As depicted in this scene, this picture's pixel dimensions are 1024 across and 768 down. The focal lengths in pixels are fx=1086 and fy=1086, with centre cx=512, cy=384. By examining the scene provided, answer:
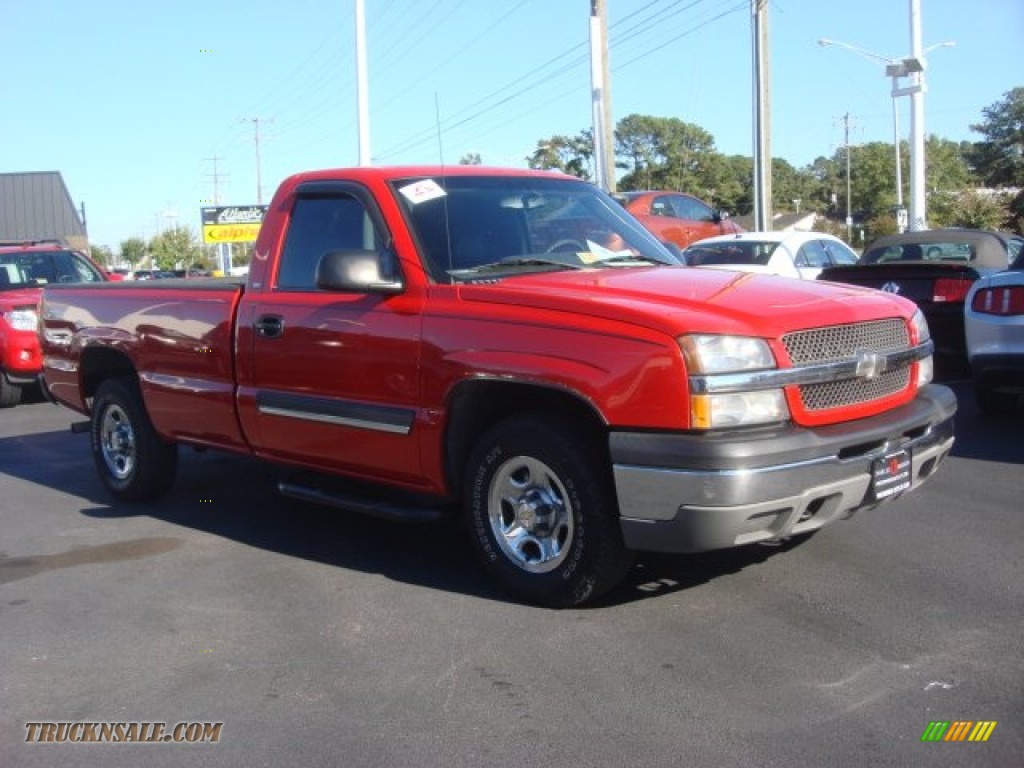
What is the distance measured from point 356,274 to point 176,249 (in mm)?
77205

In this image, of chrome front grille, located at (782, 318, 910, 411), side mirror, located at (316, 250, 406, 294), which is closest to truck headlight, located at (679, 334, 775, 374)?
chrome front grille, located at (782, 318, 910, 411)

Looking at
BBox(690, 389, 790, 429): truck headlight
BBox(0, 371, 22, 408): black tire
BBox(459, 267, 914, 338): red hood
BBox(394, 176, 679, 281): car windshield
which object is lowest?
BBox(0, 371, 22, 408): black tire

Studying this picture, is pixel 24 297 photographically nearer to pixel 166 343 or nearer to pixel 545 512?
pixel 166 343

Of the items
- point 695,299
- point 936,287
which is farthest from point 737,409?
point 936,287

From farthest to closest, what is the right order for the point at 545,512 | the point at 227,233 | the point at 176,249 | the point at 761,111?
the point at 176,249
the point at 227,233
the point at 761,111
the point at 545,512

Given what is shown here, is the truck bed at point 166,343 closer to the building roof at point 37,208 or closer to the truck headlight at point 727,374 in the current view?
the truck headlight at point 727,374

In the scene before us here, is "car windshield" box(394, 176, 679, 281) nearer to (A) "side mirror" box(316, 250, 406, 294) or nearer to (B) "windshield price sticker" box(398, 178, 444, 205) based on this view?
(B) "windshield price sticker" box(398, 178, 444, 205)

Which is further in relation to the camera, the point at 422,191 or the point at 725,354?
the point at 422,191

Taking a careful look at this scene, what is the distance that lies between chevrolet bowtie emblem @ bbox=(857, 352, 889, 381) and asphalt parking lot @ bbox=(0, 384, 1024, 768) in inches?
38.4

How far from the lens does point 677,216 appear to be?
59.2 ft

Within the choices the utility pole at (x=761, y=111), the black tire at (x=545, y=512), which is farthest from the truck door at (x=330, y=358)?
the utility pole at (x=761, y=111)

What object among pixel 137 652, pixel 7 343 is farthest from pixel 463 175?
pixel 7 343

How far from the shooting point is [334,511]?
6.79 m

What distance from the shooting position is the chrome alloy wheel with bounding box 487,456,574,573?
4559mm
